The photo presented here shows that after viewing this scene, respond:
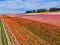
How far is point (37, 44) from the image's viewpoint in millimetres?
11594

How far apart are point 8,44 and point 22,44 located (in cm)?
85

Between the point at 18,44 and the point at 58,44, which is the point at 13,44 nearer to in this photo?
the point at 18,44

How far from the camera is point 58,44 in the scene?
38.5 ft

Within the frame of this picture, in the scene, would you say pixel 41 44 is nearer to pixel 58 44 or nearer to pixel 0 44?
pixel 58 44

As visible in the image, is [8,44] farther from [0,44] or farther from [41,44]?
[41,44]

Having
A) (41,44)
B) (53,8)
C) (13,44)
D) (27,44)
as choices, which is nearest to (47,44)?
(41,44)

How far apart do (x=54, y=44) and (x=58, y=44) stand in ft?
0.81

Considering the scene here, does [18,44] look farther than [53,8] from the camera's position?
No

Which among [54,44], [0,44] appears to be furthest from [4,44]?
[54,44]

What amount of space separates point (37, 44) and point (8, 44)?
173 centimetres

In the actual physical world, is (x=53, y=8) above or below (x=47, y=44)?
below

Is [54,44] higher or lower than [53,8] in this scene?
higher

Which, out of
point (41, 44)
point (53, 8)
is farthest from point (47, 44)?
point (53, 8)

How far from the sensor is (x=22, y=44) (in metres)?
11.6
